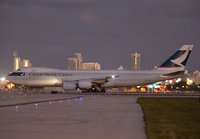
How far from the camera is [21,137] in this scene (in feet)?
30.4

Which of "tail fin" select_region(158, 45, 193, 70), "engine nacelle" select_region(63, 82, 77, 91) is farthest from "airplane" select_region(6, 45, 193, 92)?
"engine nacelle" select_region(63, 82, 77, 91)

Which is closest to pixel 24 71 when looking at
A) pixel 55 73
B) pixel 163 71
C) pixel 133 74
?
pixel 55 73

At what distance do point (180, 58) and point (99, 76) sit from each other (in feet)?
53.3

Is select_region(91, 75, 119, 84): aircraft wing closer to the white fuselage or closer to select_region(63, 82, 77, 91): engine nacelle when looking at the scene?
the white fuselage

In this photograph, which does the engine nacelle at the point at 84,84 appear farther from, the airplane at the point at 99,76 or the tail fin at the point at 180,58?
the tail fin at the point at 180,58

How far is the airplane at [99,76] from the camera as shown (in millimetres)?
50906

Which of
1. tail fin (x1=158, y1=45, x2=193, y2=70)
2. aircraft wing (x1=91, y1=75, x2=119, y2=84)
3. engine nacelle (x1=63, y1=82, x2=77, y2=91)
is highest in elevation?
tail fin (x1=158, y1=45, x2=193, y2=70)

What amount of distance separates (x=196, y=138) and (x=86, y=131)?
403 centimetres

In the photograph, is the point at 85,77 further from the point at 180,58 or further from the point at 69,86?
the point at 180,58

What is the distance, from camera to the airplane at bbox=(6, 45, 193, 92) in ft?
167

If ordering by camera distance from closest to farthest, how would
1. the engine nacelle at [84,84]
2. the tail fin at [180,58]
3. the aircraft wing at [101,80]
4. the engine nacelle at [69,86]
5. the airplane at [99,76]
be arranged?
the engine nacelle at [69,86] < the engine nacelle at [84,84] < the aircraft wing at [101,80] < the airplane at [99,76] < the tail fin at [180,58]

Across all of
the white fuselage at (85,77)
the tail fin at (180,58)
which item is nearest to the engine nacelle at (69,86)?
the white fuselage at (85,77)

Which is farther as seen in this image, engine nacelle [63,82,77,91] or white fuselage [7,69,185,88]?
white fuselage [7,69,185,88]

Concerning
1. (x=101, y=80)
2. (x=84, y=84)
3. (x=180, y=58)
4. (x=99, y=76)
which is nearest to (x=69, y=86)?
(x=84, y=84)
